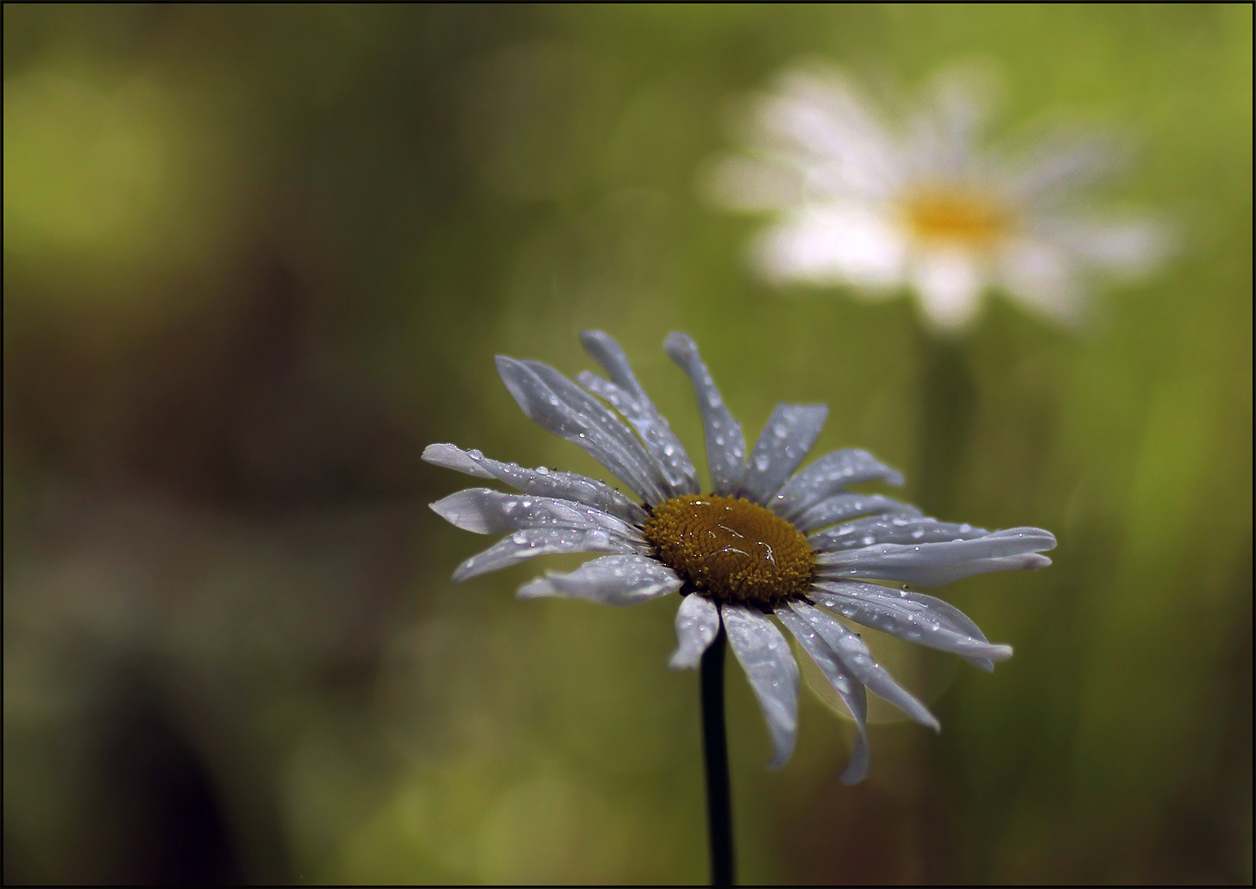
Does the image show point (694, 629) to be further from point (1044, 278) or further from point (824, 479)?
point (1044, 278)

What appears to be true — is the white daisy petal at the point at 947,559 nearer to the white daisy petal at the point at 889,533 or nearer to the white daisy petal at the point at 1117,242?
the white daisy petal at the point at 889,533

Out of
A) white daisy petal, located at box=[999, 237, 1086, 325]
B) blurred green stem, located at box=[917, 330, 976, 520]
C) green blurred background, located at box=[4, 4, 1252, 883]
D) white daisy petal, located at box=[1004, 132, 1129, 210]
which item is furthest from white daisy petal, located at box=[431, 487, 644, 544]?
white daisy petal, located at box=[1004, 132, 1129, 210]

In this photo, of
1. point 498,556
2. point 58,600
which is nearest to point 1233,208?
point 498,556

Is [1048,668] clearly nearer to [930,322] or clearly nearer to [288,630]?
[930,322]

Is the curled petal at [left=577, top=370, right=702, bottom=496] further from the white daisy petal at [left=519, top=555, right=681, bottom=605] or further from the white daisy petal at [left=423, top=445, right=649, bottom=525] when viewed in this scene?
the white daisy petal at [left=519, top=555, right=681, bottom=605]

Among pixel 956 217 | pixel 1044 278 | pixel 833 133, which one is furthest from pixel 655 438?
pixel 833 133
